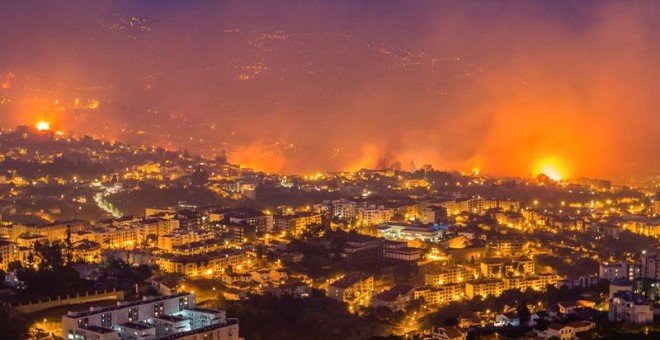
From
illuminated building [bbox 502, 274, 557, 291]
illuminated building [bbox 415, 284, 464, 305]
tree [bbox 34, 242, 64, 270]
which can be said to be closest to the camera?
tree [bbox 34, 242, 64, 270]

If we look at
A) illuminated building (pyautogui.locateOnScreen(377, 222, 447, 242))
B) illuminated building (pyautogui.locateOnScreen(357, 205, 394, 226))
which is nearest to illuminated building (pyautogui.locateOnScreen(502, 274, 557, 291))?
illuminated building (pyautogui.locateOnScreen(377, 222, 447, 242))

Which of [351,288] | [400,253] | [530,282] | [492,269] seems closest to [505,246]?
[492,269]

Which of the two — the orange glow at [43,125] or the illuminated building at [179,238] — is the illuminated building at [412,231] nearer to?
the illuminated building at [179,238]

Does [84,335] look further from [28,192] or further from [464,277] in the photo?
[28,192]

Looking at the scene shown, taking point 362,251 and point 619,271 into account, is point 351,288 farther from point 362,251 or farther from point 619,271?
point 619,271

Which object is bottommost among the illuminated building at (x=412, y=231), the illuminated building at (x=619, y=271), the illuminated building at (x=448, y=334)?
the illuminated building at (x=448, y=334)

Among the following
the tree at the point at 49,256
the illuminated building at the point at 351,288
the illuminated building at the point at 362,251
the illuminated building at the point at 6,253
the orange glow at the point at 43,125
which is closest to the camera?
the tree at the point at 49,256

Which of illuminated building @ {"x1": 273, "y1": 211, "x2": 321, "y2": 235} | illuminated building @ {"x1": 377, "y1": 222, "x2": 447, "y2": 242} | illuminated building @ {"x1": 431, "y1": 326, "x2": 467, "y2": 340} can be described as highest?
illuminated building @ {"x1": 273, "y1": 211, "x2": 321, "y2": 235}

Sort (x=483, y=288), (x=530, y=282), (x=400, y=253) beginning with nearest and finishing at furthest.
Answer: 1. (x=483, y=288)
2. (x=530, y=282)
3. (x=400, y=253)

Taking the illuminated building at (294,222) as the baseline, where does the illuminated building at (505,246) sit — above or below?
below

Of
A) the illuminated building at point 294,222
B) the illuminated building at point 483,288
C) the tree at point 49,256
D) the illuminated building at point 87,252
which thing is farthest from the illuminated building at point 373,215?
the tree at point 49,256

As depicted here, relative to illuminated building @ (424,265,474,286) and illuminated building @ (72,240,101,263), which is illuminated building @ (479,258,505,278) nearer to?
illuminated building @ (424,265,474,286)

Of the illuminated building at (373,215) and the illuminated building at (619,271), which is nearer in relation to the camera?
the illuminated building at (619,271)
